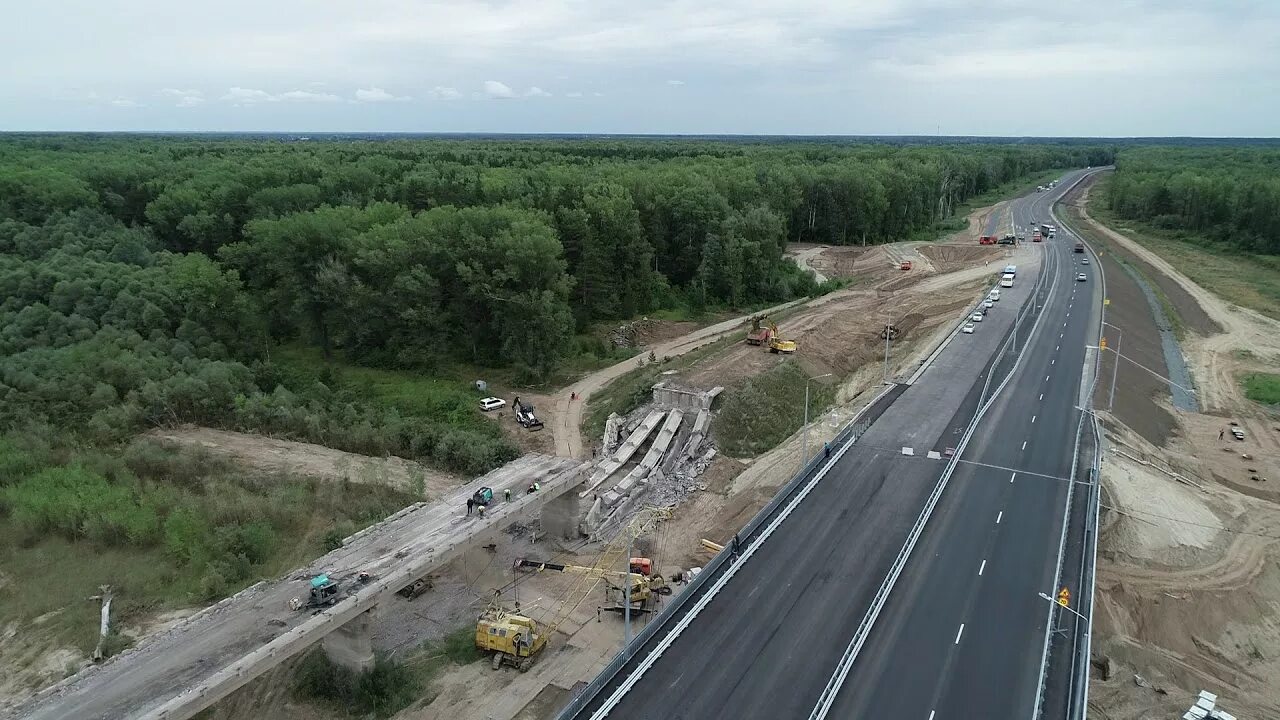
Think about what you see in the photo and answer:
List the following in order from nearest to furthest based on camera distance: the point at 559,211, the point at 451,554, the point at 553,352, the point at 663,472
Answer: the point at 451,554 < the point at 663,472 < the point at 553,352 < the point at 559,211

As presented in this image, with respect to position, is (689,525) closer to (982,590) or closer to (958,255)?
(982,590)

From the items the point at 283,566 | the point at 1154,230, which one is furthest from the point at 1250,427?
the point at 1154,230

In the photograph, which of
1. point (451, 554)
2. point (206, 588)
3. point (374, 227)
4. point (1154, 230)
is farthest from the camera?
point (1154, 230)

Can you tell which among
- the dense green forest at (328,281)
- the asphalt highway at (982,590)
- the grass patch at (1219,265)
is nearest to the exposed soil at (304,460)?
the dense green forest at (328,281)

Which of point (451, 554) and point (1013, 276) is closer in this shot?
point (451, 554)

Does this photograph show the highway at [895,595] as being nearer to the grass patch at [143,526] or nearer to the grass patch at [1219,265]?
the grass patch at [143,526]

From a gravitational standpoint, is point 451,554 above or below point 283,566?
above

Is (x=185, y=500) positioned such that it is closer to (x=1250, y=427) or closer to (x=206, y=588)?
(x=206, y=588)

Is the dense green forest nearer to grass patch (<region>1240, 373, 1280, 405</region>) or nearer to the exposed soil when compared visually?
the exposed soil
